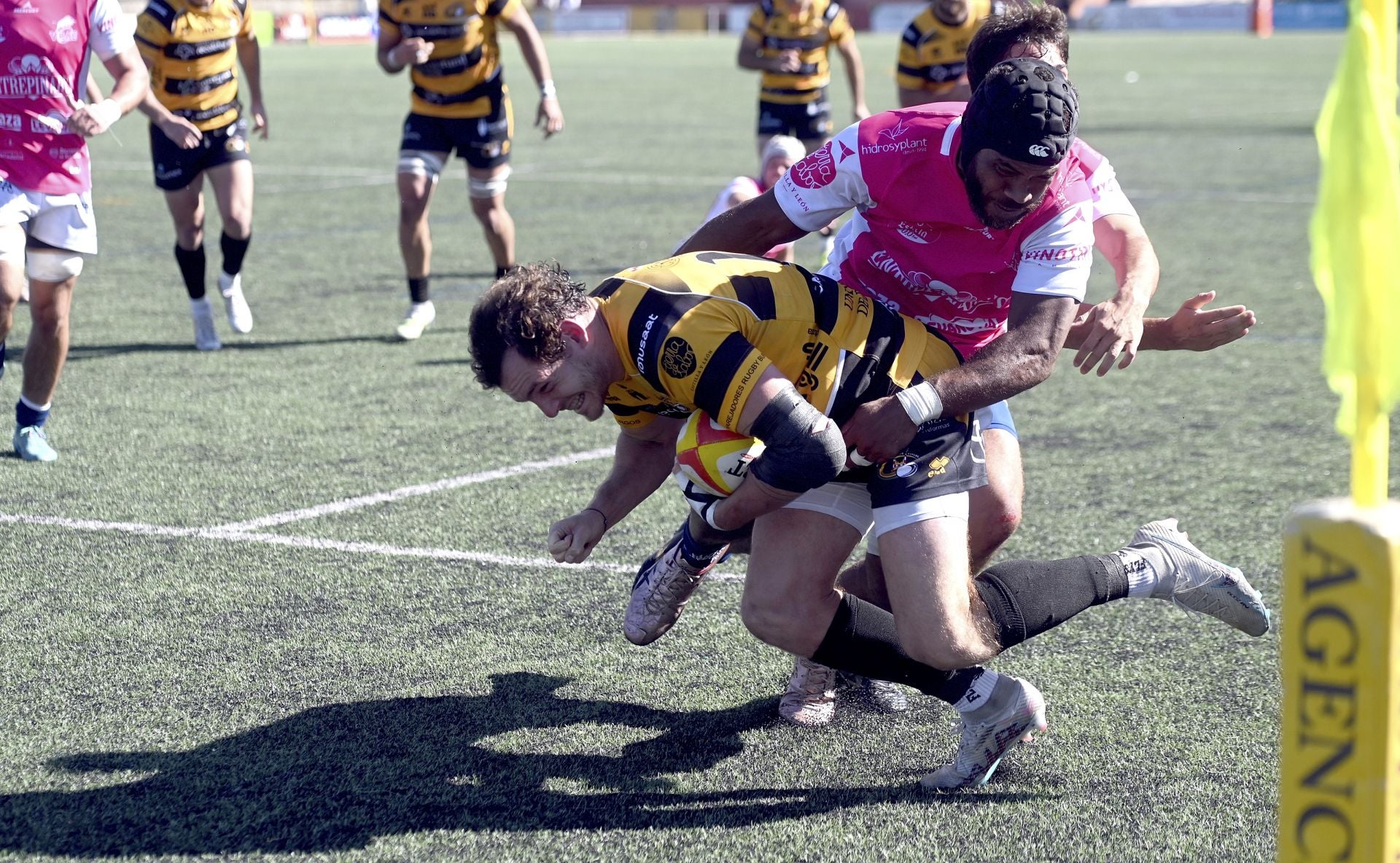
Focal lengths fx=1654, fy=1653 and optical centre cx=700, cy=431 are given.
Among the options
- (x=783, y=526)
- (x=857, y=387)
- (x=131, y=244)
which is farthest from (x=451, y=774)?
(x=131, y=244)

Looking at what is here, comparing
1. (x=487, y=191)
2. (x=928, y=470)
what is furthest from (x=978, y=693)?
(x=487, y=191)

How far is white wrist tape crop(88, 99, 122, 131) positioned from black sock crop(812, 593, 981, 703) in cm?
369

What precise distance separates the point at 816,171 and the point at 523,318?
93 cm

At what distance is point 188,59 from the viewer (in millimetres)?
8602

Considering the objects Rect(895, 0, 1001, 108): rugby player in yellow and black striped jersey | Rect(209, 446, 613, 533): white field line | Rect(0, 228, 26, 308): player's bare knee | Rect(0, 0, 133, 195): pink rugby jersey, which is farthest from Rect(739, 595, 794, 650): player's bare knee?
Rect(895, 0, 1001, 108): rugby player in yellow and black striped jersey

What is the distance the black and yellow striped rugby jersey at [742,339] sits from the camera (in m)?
3.43

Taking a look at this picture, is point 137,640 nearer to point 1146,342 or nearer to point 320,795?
Answer: point 320,795

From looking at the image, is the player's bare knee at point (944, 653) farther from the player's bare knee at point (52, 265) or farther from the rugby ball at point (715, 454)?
the player's bare knee at point (52, 265)

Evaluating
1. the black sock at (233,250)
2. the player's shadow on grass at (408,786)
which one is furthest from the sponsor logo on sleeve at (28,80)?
the player's shadow on grass at (408,786)

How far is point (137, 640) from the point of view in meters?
4.42

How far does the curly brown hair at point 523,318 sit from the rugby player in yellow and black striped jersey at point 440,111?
5556mm

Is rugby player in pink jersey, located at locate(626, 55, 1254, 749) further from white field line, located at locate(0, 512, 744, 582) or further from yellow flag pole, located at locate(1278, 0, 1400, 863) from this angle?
yellow flag pole, located at locate(1278, 0, 1400, 863)

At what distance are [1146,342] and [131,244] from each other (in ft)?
32.6

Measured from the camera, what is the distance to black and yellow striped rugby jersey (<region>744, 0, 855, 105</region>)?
1186 cm
